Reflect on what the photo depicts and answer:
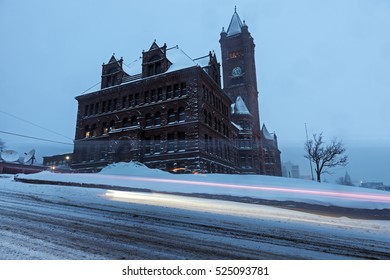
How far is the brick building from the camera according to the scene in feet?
83.3

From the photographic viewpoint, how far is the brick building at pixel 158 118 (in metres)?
25.4

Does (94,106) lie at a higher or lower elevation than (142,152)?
higher

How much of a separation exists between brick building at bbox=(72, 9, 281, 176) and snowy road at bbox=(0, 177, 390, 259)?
666 inches

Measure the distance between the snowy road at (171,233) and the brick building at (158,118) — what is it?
16.9 m

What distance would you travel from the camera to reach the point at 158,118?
2733 centimetres

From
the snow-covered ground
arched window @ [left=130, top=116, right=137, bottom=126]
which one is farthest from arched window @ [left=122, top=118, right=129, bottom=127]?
the snow-covered ground

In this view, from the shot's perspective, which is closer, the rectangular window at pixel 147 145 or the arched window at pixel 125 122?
the rectangular window at pixel 147 145

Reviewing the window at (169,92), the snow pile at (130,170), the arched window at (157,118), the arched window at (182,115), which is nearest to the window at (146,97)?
the arched window at (157,118)

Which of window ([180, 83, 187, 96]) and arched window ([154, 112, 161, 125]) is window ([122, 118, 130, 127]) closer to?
arched window ([154, 112, 161, 125])

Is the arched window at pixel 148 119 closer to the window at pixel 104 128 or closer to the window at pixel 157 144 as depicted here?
the window at pixel 157 144

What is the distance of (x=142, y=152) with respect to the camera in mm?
26547
